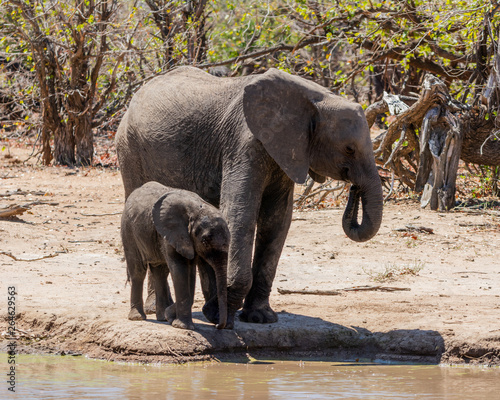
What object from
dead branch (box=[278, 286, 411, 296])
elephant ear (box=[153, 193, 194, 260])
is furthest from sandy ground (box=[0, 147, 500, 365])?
elephant ear (box=[153, 193, 194, 260])

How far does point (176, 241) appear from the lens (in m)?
6.37

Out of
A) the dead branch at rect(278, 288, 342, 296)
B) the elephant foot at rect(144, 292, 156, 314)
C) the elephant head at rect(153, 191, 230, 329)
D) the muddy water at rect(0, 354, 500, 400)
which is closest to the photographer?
the muddy water at rect(0, 354, 500, 400)

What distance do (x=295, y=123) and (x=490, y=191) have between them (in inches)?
309

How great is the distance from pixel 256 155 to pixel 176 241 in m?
1.04

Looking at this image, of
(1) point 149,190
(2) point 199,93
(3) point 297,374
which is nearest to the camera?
(3) point 297,374

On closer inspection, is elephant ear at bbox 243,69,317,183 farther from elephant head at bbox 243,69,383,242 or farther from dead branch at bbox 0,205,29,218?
dead branch at bbox 0,205,29,218

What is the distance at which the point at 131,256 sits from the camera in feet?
23.1

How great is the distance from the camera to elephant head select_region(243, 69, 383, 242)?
6.75 m

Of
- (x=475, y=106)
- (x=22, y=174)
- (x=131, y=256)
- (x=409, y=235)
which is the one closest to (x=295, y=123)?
(x=131, y=256)

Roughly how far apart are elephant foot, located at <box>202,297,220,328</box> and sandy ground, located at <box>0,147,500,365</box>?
0.20 meters

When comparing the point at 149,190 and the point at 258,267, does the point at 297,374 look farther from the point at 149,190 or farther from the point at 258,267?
the point at 149,190

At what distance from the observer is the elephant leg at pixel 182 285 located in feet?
21.1

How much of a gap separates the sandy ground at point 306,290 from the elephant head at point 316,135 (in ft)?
3.46

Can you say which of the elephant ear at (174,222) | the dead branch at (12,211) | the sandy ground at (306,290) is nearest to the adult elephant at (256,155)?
the elephant ear at (174,222)
